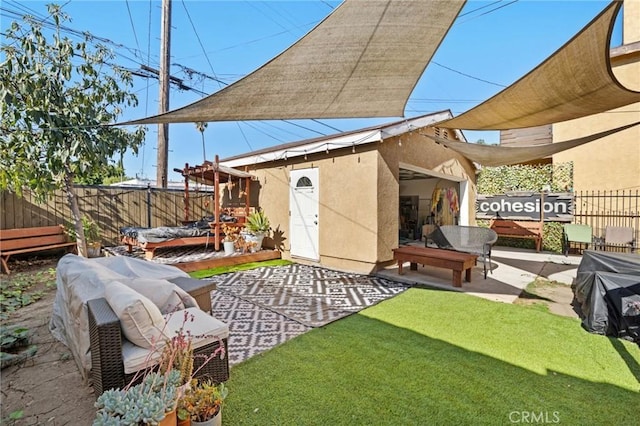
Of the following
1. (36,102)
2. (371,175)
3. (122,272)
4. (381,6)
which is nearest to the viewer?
(381,6)

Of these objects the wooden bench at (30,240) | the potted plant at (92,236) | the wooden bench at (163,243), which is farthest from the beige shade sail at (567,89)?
the wooden bench at (30,240)

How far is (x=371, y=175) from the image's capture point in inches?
249

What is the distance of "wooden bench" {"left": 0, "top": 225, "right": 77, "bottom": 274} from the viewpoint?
21.8 feet

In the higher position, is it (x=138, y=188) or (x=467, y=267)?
(x=138, y=188)

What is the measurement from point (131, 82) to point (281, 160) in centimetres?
393

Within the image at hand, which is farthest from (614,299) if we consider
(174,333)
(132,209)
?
(132,209)

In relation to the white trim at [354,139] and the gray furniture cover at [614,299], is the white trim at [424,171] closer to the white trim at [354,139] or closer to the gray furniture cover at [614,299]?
the white trim at [354,139]

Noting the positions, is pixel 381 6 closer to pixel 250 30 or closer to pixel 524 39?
pixel 524 39

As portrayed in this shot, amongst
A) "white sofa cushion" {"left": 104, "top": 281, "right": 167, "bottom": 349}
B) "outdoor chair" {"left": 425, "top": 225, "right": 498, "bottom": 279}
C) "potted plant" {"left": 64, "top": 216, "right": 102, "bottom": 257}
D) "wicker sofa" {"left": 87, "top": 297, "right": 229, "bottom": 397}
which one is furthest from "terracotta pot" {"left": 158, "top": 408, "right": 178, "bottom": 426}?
"potted plant" {"left": 64, "top": 216, "right": 102, "bottom": 257}

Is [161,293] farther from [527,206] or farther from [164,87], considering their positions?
[527,206]

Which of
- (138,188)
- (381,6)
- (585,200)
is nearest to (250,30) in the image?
(138,188)

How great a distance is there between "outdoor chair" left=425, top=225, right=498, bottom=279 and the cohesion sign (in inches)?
162

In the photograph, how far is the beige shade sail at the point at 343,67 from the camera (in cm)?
271

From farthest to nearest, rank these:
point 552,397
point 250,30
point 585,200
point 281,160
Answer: point 250,30 < point 585,200 < point 281,160 < point 552,397
